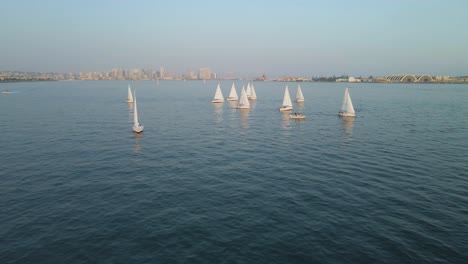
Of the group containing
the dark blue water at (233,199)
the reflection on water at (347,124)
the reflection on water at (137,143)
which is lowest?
the reflection on water at (137,143)

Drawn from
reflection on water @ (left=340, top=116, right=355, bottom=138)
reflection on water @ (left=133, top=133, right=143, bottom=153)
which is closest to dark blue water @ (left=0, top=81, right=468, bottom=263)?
reflection on water @ (left=133, top=133, right=143, bottom=153)

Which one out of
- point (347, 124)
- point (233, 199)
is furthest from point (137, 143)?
point (347, 124)

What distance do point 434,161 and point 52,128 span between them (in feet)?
262

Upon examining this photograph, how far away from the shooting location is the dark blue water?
79.1ft

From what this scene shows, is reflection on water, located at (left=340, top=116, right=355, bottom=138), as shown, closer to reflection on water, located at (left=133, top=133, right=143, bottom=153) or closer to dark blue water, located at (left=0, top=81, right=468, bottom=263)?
dark blue water, located at (left=0, top=81, right=468, bottom=263)

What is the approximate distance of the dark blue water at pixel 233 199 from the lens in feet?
79.1

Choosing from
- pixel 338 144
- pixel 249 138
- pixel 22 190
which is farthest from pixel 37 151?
pixel 338 144

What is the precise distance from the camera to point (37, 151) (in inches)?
2127

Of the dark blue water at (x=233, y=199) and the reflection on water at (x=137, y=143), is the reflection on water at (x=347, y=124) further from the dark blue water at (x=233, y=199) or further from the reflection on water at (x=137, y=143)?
the reflection on water at (x=137, y=143)

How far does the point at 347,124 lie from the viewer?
3391 inches

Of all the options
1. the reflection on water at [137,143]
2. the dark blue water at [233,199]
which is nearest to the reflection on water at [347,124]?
the dark blue water at [233,199]

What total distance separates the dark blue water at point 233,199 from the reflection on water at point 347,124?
669 centimetres

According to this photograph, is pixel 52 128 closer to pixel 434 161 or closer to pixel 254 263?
pixel 254 263

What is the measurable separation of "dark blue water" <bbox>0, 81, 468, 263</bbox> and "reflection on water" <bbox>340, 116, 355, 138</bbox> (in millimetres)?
6690
